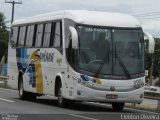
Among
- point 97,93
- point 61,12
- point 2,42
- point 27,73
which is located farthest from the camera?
point 2,42

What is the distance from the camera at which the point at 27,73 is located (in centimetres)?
2547

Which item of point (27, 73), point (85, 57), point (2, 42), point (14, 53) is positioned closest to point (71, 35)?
point (85, 57)

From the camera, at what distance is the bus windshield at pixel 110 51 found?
66.2 feet

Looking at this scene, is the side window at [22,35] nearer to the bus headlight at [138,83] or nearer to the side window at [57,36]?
the side window at [57,36]

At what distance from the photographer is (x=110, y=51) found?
20.3 metres

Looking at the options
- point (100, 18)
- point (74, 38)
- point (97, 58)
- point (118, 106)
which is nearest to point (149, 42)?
point (100, 18)

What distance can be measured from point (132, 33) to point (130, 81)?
1.72 metres

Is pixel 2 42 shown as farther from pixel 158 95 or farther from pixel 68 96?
pixel 68 96

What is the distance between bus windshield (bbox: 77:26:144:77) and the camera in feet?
66.2

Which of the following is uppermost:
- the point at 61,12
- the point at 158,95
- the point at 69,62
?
the point at 61,12

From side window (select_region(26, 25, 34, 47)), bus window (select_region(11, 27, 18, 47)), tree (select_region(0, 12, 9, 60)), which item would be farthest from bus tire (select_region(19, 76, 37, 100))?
tree (select_region(0, 12, 9, 60))

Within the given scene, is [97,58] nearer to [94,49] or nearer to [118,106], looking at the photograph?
[94,49]

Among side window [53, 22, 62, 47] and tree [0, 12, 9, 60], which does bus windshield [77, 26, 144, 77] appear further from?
tree [0, 12, 9, 60]

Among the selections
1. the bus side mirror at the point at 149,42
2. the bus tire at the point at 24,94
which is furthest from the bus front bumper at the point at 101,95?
the bus tire at the point at 24,94
